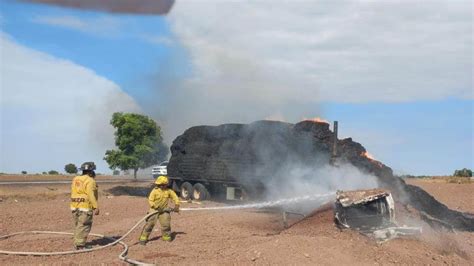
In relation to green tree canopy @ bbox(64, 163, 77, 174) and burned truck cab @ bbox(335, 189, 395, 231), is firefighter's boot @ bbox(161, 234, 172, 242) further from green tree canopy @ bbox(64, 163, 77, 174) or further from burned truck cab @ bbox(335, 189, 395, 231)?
Result: green tree canopy @ bbox(64, 163, 77, 174)

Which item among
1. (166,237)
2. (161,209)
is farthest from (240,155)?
(166,237)

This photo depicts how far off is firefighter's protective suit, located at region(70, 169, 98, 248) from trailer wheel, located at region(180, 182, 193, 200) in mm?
14329

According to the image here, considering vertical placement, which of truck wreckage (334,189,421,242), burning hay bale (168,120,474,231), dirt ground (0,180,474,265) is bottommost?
dirt ground (0,180,474,265)

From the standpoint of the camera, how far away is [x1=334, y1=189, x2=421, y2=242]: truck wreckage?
12.0m

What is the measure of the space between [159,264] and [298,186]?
29.3 feet

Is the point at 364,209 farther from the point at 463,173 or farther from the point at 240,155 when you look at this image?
the point at 463,173

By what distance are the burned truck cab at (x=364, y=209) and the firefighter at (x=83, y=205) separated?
552 cm

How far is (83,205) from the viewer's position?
36.8 feet

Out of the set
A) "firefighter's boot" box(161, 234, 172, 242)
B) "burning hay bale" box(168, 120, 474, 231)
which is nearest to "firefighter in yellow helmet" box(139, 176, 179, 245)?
"firefighter's boot" box(161, 234, 172, 242)

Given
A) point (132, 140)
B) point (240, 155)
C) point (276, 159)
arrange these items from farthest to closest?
point (132, 140) → point (240, 155) → point (276, 159)

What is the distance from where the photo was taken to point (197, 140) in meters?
25.5

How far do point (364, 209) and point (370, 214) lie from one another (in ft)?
0.60

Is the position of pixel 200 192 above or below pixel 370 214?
above

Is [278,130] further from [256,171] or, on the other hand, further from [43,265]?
[43,265]
